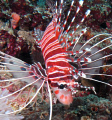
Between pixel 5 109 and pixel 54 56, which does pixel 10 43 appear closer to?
pixel 54 56

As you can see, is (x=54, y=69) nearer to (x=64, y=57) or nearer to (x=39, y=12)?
(x=64, y=57)

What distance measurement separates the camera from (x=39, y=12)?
4.26 metres

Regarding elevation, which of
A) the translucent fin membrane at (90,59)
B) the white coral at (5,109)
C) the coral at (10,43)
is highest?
the coral at (10,43)

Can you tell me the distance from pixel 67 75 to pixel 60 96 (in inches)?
16.0

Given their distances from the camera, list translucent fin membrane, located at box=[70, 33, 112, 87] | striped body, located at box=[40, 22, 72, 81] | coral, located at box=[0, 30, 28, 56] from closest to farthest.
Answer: striped body, located at box=[40, 22, 72, 81], translucent fin membrane, located at box=[70, 33, 112, 87], coral, located at box=[0, 30, 28, 56]

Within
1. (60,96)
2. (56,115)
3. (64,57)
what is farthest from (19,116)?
(64,57)

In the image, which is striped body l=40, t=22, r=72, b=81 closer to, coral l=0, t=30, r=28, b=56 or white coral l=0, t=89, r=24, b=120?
coral l=0, t=30, r=28, b=56

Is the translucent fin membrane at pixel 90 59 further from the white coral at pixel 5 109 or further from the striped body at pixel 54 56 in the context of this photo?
the white coral at pixel 5 109

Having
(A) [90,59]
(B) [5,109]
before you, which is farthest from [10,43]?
(A) [90,59]

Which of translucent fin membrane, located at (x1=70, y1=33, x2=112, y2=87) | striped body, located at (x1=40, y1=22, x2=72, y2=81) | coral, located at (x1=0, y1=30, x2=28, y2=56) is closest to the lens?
striped body, located at (x1=40, y1=22, x2=72, y2=81)

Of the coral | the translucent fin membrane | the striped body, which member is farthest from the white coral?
the translucent fin membrane

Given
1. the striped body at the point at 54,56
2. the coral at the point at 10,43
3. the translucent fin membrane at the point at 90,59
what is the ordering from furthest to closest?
the coral at the point at 10,43 < the translucent fin membrane at the point at 90,59 < the striped body at the point at 54,56

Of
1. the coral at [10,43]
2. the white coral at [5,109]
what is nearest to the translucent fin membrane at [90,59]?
the white coral at [5,109]

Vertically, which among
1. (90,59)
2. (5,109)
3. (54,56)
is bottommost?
(5,109)
